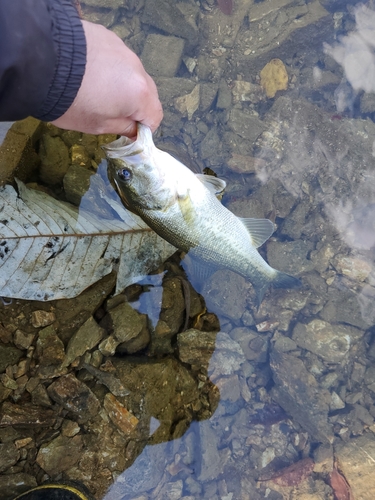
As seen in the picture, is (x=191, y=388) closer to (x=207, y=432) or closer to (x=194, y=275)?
(x=207, y=432)

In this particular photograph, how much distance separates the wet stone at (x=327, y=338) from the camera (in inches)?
179

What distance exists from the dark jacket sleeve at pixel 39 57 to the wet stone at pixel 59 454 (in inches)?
117

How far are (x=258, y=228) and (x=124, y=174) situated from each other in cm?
143

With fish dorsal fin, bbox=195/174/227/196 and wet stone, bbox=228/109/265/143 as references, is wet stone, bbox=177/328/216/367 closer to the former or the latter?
fish dorsal fin, bbox=195/174/227/196

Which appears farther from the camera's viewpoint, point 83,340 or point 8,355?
point 83,340

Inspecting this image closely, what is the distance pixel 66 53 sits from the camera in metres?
2.09

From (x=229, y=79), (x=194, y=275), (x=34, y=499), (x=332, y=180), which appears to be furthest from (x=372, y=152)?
(x=34, y=499)

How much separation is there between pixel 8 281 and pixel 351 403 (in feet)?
13.1

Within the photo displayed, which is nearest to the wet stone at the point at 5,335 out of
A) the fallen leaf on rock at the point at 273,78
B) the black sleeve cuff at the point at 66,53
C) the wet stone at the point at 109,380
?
the wet stone at the point at 109,380

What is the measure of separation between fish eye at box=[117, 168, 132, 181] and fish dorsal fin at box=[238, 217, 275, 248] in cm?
125

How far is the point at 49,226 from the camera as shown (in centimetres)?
354

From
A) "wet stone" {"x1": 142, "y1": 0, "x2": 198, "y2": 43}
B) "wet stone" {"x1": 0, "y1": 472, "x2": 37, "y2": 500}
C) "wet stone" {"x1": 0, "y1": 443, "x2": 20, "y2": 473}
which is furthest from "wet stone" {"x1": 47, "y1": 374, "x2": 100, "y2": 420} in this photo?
"wet stone" {"x1": 142, "y1": 0, "x2": 198, "y2": 43}

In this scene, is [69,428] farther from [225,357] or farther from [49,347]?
[225,357]

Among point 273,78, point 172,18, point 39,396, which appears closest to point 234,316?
point 39,396
